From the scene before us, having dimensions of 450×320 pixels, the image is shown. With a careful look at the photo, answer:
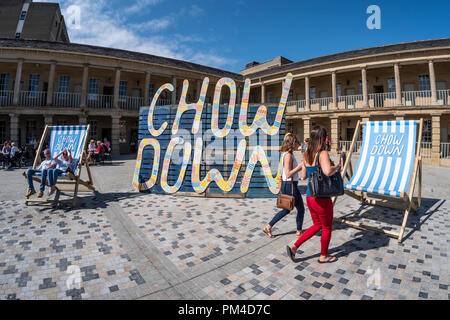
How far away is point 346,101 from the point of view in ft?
66.2

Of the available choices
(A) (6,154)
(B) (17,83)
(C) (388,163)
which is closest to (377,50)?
(C) (388,163)

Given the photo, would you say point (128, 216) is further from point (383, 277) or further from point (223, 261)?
point (383, 277)

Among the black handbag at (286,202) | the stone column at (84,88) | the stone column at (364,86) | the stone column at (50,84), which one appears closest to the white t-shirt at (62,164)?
the black handbag at (286,202)

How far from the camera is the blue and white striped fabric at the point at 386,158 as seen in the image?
4094 millimetres

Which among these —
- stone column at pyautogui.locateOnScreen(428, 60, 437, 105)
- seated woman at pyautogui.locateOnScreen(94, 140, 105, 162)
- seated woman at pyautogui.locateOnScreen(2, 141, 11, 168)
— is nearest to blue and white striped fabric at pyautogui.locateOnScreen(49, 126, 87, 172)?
seated woman at pyautogui.locateOnScreen(94, 140, 105, 162)

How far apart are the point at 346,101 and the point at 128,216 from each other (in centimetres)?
2125

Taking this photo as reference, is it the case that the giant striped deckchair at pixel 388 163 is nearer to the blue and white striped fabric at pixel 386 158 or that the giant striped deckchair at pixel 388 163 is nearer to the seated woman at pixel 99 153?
the blue and white striped fabric at pixel 386 158

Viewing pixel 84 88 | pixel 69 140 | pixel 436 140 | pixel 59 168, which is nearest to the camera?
pixel 59 168

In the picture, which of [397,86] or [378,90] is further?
[378,90]

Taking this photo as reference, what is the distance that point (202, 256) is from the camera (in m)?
3.10

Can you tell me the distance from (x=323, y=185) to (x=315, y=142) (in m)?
0.54

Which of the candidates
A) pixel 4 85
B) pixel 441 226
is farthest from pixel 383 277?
pixel 4 85

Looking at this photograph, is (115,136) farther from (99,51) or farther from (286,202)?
(286,202)

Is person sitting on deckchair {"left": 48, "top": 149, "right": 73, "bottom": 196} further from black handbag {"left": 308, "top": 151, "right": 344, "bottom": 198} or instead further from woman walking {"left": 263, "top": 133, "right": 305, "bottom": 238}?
black handbag {"left": 308, "top": 151, "right": 344, "bottom": 198}
